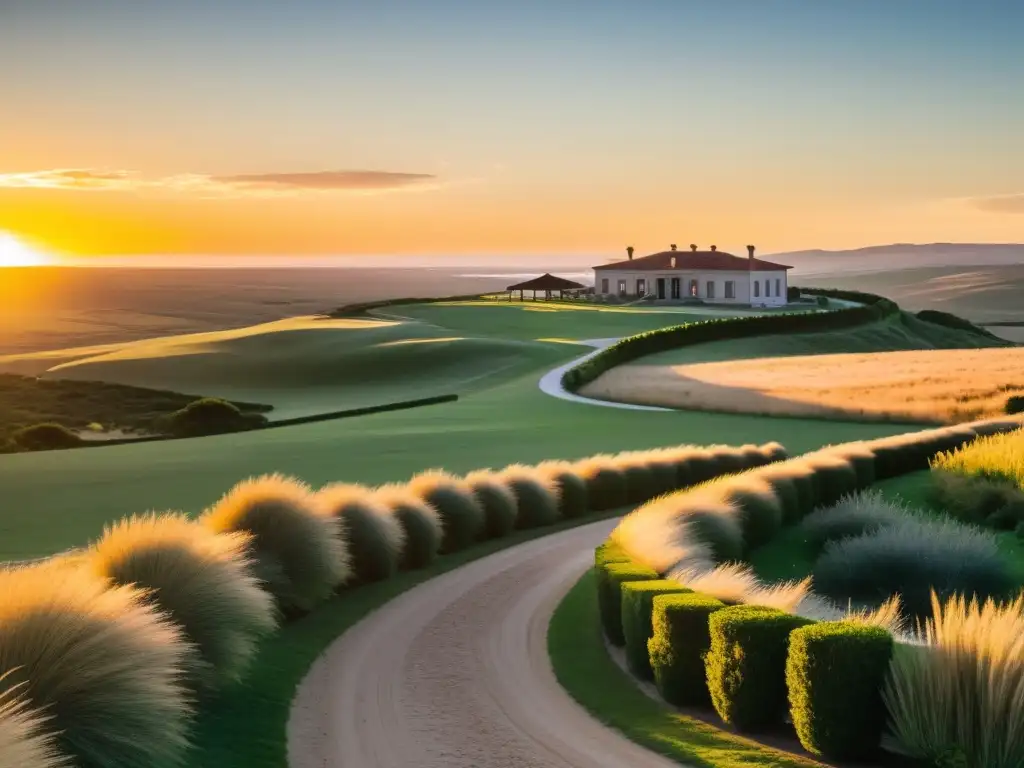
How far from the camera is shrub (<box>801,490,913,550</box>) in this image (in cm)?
1834

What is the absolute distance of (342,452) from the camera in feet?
108

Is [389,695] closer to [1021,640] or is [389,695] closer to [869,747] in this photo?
[869,747]

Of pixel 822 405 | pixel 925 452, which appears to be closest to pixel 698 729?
pixel 925 452

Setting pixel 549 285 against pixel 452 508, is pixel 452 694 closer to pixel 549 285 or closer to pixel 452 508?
pixel 452 508

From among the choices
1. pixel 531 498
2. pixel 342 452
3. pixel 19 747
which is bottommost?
pixel 342 452

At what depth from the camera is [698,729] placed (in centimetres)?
1063

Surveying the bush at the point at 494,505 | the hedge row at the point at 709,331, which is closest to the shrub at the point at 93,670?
the bush at the point at 494,505

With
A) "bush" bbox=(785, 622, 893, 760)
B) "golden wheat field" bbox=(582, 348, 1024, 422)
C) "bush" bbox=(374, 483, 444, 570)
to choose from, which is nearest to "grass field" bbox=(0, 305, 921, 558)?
"golden wheat field" bbox=(582, 348, 1024, 422)

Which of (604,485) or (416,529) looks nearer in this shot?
(416,529)

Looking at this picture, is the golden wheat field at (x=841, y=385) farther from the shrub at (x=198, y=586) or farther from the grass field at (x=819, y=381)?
the shrub at (x=198, y=586)

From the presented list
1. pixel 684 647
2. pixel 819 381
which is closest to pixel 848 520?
pixel 684 647

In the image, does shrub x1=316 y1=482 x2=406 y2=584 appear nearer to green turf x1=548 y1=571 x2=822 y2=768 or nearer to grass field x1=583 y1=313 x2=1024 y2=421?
green turf x1=548 y1=571 x2=822 y2=768

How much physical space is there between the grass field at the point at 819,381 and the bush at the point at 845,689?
1021 inches

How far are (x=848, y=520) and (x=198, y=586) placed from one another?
34.5ft
